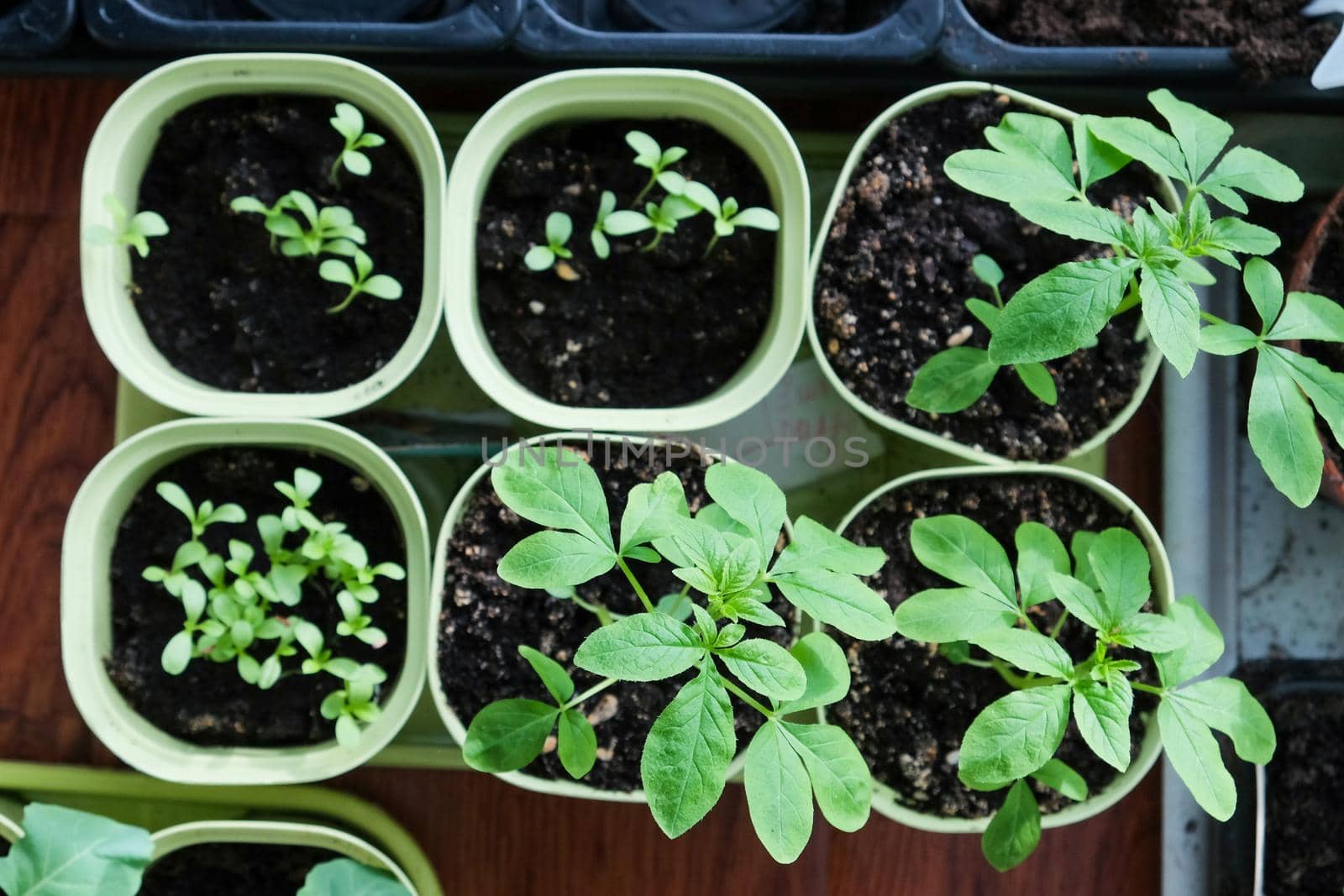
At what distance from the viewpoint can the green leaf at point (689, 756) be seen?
0.66 m

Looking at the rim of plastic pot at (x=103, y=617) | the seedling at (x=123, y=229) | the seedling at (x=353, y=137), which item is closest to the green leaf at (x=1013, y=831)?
the rim of plastic pot at (x=103, y=617)

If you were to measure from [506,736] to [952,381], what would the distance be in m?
0.48

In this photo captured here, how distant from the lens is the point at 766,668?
70cm

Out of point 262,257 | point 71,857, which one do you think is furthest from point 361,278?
point 71,857

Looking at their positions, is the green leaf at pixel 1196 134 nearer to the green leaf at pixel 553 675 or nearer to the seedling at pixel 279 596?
the green leaf at pixel 553 675

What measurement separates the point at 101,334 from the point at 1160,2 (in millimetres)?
1108

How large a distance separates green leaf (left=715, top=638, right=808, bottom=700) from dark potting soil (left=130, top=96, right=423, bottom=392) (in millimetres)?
515

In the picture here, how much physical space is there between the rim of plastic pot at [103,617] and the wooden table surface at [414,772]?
15 cm

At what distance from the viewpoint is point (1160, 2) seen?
1104mm

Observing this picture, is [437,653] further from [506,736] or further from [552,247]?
[552,247]

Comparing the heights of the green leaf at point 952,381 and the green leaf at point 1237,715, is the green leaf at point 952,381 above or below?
above

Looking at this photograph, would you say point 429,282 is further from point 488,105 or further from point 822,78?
point 822,78

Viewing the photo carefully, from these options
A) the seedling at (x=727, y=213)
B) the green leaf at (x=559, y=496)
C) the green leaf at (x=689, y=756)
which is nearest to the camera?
the green leaf at (x=689, y=756)

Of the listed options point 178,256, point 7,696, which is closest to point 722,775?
point 178,256
